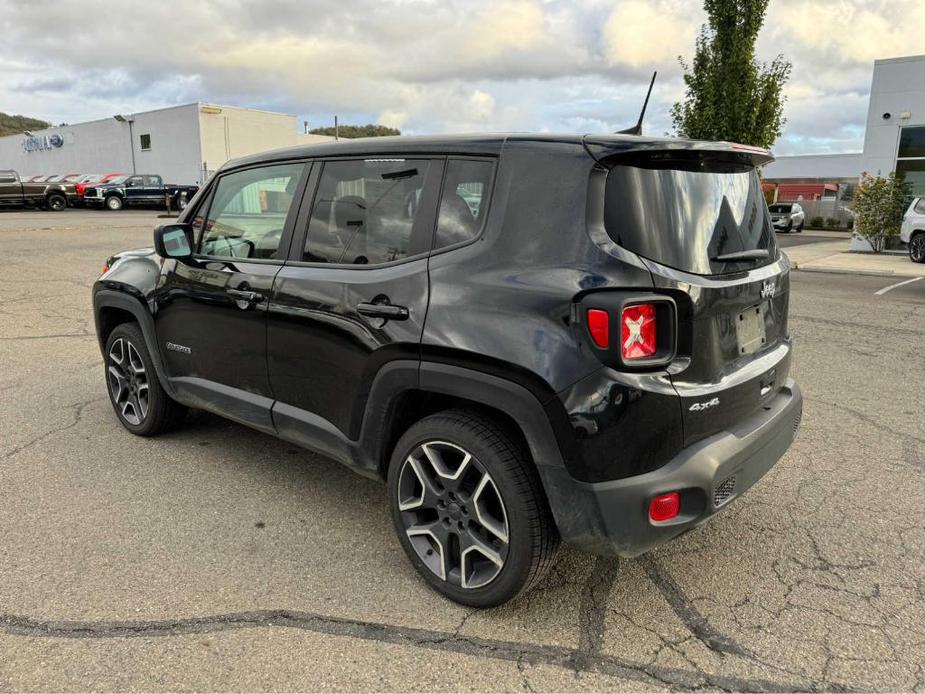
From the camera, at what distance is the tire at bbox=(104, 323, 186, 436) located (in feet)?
13.8

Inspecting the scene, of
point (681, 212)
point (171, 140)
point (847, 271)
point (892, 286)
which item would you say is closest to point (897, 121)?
point (847, 271)

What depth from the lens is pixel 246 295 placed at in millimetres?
3348

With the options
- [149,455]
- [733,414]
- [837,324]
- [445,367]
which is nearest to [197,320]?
[149,455]

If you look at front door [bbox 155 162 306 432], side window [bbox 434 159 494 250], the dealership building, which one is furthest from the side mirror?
the dealership building

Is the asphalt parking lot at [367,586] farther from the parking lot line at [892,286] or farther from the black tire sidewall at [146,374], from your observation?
the parking lot line at [892,286]

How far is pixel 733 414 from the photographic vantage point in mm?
2516

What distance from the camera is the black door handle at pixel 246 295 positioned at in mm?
3289

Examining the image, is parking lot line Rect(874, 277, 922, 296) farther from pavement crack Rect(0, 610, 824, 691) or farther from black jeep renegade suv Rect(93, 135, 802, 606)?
pavement crack Rect(0, 610, 824, 691)

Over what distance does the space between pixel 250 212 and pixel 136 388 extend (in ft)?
5.12

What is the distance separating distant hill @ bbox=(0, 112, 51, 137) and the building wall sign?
2436 inches

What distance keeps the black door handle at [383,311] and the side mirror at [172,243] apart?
4.82 feet

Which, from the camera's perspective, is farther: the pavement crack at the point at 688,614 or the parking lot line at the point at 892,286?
the parking lot line at the point at 892,286

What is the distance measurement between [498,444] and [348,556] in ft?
3.38

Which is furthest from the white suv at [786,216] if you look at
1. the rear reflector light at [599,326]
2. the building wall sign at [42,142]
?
the building wall sign at [42,142]
